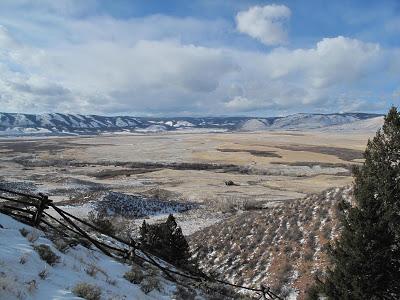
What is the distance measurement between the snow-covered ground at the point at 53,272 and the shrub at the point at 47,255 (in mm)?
77

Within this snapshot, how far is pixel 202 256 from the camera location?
29625mm

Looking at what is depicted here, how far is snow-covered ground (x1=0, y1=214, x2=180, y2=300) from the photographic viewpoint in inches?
257

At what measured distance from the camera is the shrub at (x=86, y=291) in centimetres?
706

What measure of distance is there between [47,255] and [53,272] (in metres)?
0.46

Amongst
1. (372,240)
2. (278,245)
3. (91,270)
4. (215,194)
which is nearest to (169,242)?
(278,245)

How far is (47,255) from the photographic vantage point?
8023 mm

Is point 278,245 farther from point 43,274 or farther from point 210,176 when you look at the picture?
point 210,176

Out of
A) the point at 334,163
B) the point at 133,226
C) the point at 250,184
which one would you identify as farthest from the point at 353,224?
the point at 334,163

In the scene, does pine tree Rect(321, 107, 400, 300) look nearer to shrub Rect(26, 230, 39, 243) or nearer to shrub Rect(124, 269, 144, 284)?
shrub Rect(124, 269, 144, 284)

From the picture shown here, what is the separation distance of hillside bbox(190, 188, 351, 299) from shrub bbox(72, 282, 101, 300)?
50.7 ft

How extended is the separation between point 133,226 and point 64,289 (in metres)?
37.3

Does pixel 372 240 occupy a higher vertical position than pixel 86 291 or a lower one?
lower

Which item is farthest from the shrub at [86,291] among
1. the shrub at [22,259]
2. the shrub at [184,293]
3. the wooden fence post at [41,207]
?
the shrub at [184,293]

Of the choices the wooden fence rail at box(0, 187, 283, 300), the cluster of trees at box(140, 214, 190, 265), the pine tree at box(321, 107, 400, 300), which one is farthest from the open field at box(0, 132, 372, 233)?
the wooden fence rail at box(0, 187, 283, 300)
